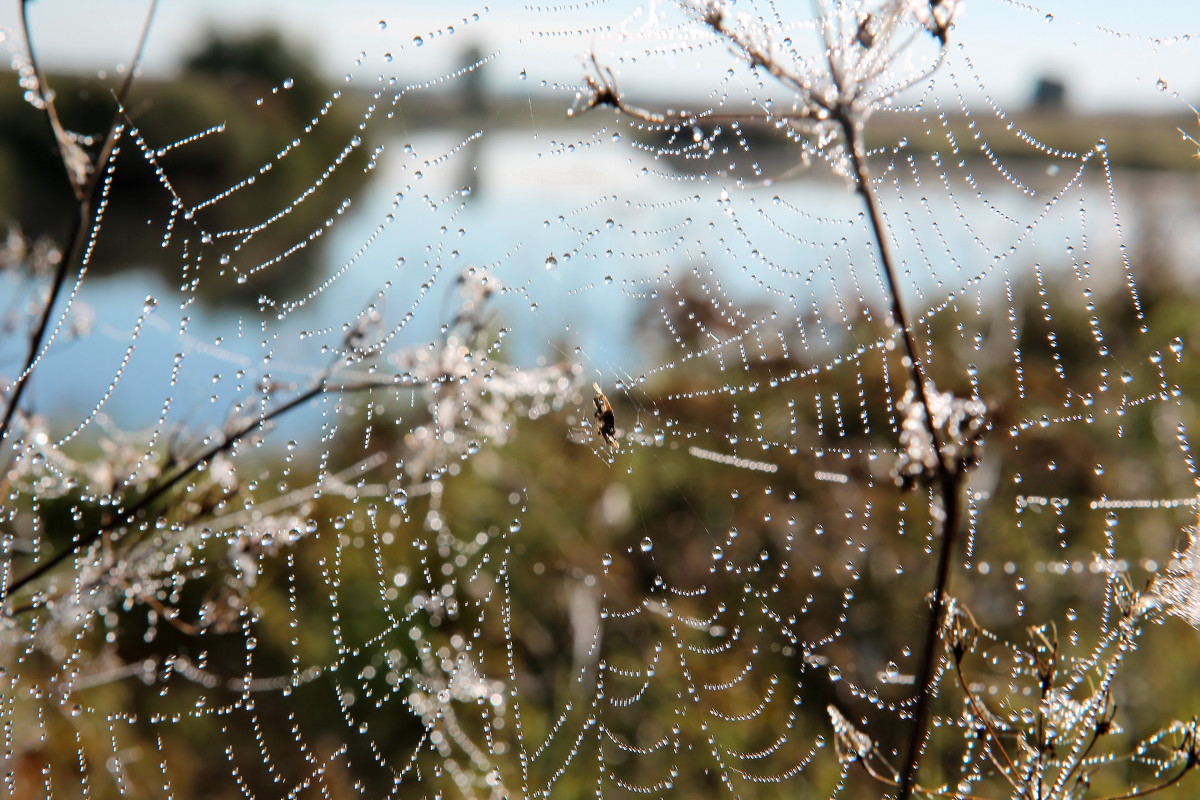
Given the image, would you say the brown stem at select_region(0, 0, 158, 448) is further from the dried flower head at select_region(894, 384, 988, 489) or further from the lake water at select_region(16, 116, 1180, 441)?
the dried flower head at select_region(894, 384, 988, 489)

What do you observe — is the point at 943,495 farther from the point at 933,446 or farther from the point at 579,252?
the point at 579,252

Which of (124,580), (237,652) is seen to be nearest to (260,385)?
(124,580)

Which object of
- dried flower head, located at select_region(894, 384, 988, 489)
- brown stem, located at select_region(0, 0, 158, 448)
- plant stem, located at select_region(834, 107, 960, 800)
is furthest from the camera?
brown stem, located at select_region(0, 0, 158, 448)

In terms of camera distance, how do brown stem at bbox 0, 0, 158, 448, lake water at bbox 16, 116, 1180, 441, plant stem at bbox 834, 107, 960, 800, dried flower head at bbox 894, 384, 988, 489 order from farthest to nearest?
lake water at bbox 16, 116, 1180, 441, brown stem at bbox 0, 0, 158, 448, dried flower head at bbox 894, 384, 988, 489, plant stem at bbox 834, 107, 960, 800

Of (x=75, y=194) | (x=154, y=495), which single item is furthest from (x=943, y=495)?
(x=75, y=194)

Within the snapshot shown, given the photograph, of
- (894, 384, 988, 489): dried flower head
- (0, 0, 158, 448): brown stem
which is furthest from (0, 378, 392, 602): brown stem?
(894, 384, 988, 489): dried flower head

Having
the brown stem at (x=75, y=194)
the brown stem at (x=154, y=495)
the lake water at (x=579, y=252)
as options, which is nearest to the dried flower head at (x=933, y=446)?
the lake water at (x=579, y=252)

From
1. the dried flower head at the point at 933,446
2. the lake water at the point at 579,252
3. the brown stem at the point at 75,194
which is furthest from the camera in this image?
the lake water at the point at 579,252

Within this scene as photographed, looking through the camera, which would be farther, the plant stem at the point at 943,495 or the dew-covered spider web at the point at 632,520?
the dew-covered spider web at the point at 632,520

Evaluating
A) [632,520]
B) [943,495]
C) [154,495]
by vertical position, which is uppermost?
[943,495]

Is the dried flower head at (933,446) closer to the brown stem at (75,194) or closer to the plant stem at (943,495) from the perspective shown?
the plant stem at (943,495)

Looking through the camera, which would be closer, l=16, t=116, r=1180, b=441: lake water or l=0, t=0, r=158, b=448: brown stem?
l=0, t=0, r=158, b=448: brown stem
